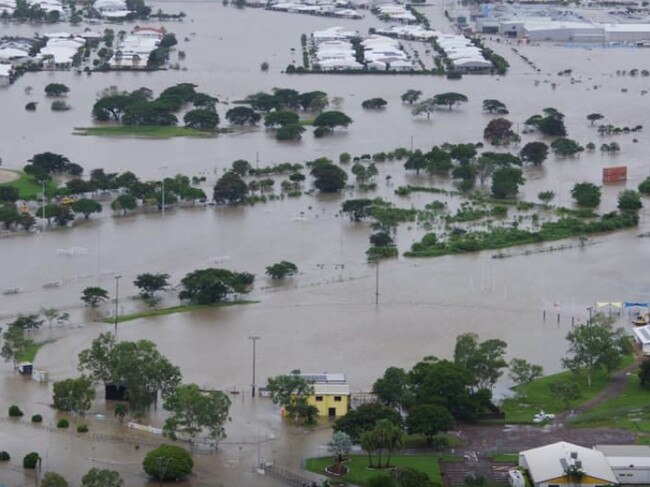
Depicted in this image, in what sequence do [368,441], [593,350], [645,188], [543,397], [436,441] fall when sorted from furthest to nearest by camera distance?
[645,188], [593,350], [543,397], [436,441], [368,441]

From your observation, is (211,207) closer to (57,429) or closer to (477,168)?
(477,168)

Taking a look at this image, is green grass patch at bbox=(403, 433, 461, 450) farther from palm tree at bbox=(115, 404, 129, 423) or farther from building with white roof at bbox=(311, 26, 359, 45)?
building with white roof at bbox=(311, 26, 359, 45)

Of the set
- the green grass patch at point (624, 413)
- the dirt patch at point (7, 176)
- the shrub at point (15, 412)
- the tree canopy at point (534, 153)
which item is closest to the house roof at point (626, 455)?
the green grass patch at point (624, 413)

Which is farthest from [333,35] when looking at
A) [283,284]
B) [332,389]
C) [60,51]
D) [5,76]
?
[332,389]

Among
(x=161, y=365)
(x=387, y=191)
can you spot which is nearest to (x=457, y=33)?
(x=387, y=191)

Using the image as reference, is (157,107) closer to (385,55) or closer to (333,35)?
(385,55)
